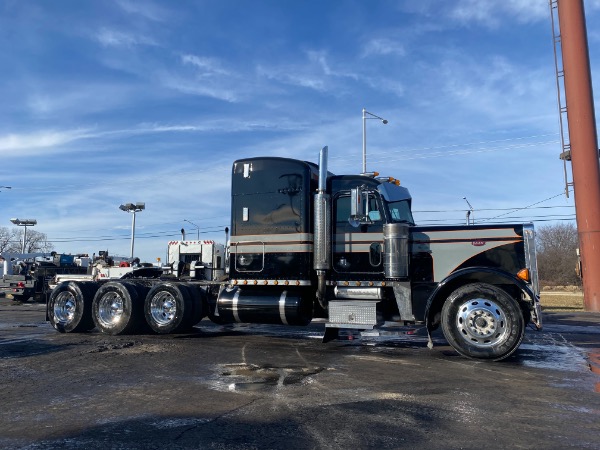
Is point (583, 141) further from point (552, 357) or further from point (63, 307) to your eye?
point (63, 307)

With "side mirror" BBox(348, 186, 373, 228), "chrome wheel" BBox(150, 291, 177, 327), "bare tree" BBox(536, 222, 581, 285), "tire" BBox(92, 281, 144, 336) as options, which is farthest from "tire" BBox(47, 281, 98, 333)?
"bare tree" BBox(536, 222, 581, 285)

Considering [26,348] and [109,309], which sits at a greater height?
[109,309]

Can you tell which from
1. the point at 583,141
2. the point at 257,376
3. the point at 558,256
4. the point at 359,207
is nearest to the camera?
the point at 257,376

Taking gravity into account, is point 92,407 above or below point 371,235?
below

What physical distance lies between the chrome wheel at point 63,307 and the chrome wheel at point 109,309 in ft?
3.16

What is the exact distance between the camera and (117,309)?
11602 millimetres

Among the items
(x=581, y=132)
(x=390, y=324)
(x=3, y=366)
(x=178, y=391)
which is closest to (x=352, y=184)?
(x=390, y=324)

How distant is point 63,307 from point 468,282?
932cm

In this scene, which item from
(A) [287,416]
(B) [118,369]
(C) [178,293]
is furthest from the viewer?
(C) [178,293]

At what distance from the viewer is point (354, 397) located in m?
5.85

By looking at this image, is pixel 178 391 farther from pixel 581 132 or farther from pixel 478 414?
pixel 581 132

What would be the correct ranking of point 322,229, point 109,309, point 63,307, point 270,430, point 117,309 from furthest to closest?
point 63,307 → point 109,309 → point 117,309 → point 322,229 → point 270,430

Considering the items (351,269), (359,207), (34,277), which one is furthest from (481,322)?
(34,277)

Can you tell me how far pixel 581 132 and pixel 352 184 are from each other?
15.7m
